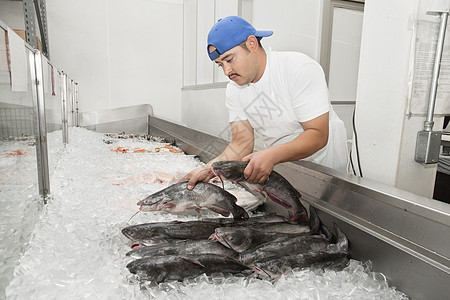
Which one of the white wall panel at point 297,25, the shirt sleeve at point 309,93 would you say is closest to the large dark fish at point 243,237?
the shirt sleeve at point 309,93

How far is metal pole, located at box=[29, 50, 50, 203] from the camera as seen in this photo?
66.5 inches

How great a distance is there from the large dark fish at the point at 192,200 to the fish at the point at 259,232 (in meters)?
0.17

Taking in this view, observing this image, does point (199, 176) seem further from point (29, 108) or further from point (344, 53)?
point (344, 53)

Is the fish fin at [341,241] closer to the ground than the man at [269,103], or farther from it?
closer to the ground

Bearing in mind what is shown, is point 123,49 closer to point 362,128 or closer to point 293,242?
point 362,128

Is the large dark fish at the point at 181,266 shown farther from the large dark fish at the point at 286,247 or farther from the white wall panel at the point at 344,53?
the white wall panel at the point at 344,53

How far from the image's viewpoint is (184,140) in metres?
3.92

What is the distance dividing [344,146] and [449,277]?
1.36m

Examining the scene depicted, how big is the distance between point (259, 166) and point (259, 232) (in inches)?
10.9

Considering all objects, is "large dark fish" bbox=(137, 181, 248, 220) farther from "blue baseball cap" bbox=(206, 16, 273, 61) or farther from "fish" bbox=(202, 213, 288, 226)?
"blue baseball cap" bbox=(206, 16, 273, 61)

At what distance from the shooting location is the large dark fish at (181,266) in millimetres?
1032

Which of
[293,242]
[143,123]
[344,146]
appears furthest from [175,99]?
[293,242]

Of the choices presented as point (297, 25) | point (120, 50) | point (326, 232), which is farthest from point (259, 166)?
point (120, 50)

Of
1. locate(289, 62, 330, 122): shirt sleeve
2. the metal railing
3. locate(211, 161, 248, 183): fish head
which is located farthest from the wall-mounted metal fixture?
the metal railing
